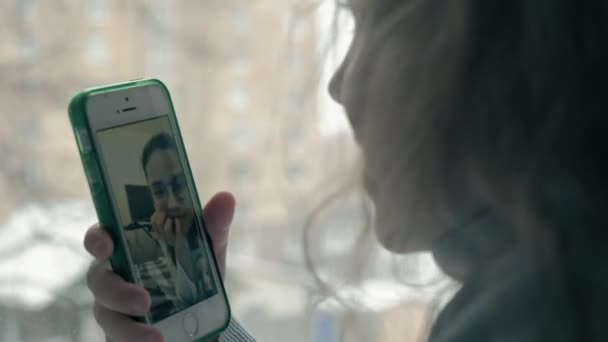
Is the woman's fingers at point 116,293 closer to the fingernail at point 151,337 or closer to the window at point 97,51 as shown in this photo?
the fingernail at point 151,337

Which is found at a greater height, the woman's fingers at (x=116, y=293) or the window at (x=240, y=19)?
the window at (x=240, y=19)

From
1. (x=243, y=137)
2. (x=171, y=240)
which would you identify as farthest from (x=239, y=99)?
(x=171, y=240)

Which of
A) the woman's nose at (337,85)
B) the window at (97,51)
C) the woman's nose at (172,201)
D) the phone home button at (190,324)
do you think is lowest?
the phone home button at (190,324)

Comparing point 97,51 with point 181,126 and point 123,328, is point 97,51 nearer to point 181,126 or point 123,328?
point 181,126

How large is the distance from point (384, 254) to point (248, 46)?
19 cm

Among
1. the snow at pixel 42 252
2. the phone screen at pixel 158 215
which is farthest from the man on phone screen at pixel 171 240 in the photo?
the snow at pixel 42 252

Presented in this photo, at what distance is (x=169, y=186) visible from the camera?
1.37ft

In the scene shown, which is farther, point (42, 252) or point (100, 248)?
point (42, 252)

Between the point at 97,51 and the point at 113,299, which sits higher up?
the point at 97,51

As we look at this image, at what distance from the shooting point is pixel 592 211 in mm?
298

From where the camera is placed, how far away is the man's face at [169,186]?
41 cm

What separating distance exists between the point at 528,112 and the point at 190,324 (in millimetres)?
255

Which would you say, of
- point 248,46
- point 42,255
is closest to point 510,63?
point 248,46

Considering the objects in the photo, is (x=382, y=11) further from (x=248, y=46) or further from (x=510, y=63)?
(x=248, y=46)
